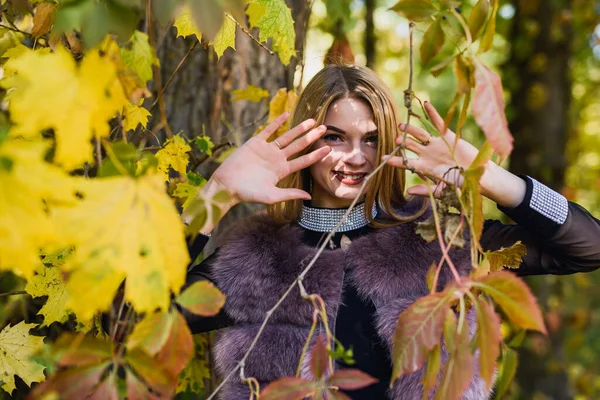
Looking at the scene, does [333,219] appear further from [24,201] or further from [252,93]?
[24,201]

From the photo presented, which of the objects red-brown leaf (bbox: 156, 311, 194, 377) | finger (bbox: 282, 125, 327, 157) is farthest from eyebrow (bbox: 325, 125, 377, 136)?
red-brown leaf (bbox: 156, 311, 194, 377)

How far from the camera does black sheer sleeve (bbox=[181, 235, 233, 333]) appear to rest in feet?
6.30

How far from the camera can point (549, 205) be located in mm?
1769

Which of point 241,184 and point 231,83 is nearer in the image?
point 241,184

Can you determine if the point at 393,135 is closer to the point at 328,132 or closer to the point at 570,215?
the point at 328,132

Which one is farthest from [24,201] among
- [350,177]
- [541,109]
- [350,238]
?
[541,109]

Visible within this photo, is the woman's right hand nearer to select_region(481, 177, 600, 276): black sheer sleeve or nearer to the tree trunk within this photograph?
select_region(481, 177, 600, 276): black sheer sleeve

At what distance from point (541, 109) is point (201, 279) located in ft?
12.5

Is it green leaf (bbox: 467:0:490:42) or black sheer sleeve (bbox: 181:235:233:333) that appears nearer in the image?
green leaf (bbox: 467:0:490:42)

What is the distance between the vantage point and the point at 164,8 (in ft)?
2.95

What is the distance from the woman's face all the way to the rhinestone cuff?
0.50 metres

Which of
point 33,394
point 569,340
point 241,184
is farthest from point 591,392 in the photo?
point 33,394

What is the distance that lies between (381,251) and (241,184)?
18.8 inches

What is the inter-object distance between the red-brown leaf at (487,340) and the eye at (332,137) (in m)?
1.03
